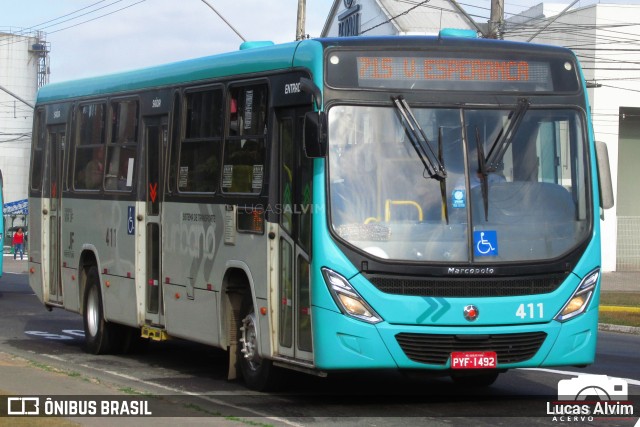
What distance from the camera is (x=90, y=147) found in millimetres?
16250

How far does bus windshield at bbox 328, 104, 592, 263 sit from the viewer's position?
409 inches

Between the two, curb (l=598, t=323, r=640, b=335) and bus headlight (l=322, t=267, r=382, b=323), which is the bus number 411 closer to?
bus headlight (l=322, t=267, r=382, b=323)

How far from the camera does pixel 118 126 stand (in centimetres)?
1548

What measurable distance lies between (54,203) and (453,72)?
829cm

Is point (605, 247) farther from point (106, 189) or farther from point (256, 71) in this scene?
point (256, 71)

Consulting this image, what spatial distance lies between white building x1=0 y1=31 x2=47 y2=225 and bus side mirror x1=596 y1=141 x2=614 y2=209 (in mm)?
76073

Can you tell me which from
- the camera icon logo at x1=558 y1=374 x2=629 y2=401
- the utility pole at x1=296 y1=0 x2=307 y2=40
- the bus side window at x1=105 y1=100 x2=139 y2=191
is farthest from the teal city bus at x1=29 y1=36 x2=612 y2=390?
the utility pole at x1=296 y1=0 x2=307 y2=40

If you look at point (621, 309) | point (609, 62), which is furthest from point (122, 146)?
point (609, 62)

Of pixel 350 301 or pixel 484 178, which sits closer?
pixel 350 301

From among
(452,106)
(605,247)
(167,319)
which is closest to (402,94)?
(452,106)

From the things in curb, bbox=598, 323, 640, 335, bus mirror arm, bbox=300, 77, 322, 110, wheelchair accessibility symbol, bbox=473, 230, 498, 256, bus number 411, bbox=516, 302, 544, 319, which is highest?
bus mirror arm, bbox=300, 77, 322, 110

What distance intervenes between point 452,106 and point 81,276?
7.43m

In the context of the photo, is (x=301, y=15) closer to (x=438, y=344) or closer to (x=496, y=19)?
(x=496, y=19)

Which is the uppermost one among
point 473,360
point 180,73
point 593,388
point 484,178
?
point 180,73
